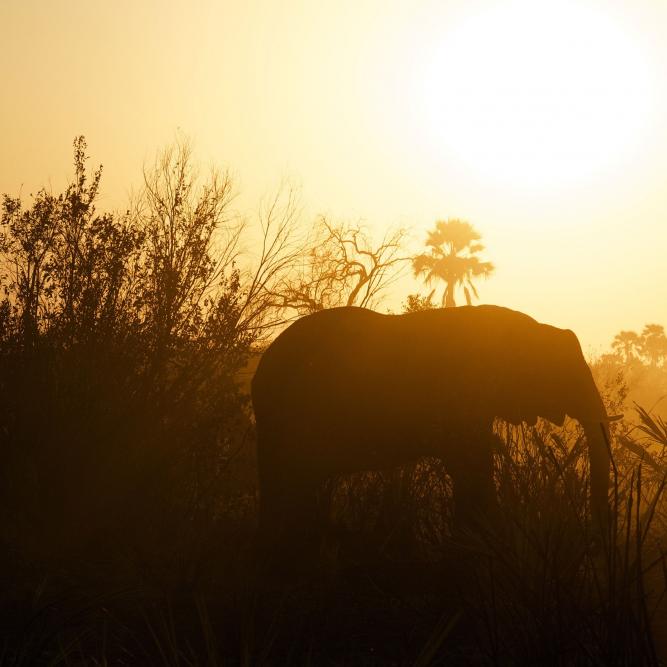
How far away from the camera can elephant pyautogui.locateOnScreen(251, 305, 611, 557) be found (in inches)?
260

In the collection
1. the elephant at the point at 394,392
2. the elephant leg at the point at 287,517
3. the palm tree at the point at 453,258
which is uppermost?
the palm tree at the point at 453,258

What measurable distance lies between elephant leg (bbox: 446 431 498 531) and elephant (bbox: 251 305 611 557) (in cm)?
6

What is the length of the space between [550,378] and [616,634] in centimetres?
487

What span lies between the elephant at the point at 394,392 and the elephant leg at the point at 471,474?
2.5 inches

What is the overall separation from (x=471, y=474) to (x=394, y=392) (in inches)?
72.1

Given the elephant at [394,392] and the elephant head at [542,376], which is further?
the elephant head at [542,376]

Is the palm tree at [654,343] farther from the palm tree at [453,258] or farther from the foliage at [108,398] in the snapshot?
the foliage at [108,398]

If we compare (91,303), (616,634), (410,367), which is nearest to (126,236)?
(91,303)

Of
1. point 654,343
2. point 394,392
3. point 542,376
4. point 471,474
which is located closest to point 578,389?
point 542,376

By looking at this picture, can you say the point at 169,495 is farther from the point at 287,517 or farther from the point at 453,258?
the point at 453,258

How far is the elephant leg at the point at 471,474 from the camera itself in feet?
17.8

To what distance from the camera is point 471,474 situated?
5223 millimetres

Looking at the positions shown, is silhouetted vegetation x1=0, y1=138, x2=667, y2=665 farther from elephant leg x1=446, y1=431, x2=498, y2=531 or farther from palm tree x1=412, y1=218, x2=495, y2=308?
palm tree x1=412, y1=218, x2=495, y2=308

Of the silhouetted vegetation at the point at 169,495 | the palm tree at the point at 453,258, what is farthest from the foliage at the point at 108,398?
the palm tree at the point at 453,258
